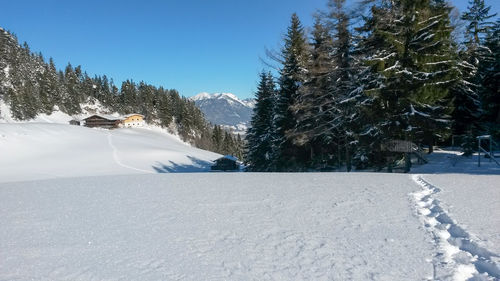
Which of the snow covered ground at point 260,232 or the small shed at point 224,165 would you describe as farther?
the small shed at point 224,165

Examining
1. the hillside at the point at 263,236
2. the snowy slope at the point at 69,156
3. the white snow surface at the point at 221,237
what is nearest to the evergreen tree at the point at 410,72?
the hillside at the point at 263,236

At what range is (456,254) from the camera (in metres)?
3.86

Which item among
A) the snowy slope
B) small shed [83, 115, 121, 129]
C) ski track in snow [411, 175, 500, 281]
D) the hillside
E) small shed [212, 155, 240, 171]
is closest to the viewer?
ski track in snow [411, 175, 500, 281]

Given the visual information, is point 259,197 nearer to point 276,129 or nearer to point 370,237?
point 370,237

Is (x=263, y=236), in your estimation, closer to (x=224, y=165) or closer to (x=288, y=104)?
(x=288, y=104)

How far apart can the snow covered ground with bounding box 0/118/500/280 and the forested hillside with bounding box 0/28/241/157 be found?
7227 centimetres

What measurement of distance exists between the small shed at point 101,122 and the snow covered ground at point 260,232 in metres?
73.6

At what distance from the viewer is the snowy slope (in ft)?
80.9

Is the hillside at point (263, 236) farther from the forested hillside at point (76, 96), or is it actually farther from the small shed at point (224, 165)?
the forested hillside at point (76, 96)

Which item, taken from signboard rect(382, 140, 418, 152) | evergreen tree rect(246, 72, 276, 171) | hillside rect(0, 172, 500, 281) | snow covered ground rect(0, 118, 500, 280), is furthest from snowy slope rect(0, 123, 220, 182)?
signboard rect(382, 140, 418, 152)

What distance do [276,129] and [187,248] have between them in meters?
18.1

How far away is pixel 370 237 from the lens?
15.3 ft

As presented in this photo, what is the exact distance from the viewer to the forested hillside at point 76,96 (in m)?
66.1

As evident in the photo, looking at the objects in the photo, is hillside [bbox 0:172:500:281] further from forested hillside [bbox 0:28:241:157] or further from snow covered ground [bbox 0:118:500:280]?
forested hillside [bbox 0:28:241:157]
